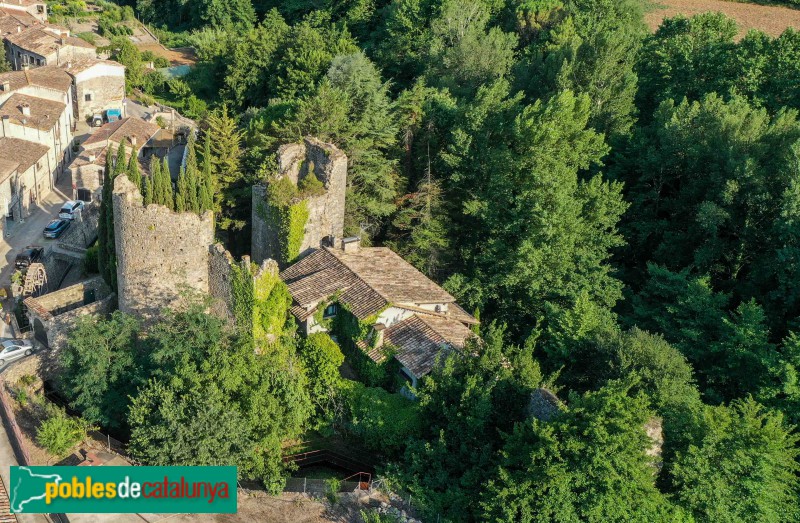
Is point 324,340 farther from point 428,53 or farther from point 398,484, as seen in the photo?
point 428,53

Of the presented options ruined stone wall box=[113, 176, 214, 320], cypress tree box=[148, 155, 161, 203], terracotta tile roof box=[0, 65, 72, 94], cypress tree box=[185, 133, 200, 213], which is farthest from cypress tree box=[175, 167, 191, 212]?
terracotta tile roof box=[0, 65, 72, 94]

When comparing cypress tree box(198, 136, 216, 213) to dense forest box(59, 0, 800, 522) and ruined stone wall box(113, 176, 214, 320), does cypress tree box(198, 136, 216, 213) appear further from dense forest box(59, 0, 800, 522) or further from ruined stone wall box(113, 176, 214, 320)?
ruined stone wall box(113, 176, 214, 320)

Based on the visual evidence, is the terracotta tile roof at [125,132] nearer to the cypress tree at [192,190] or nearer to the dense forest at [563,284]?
the dense forest at [563,284]

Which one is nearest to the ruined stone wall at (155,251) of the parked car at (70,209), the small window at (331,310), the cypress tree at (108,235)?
the cypress tree at (108,235)

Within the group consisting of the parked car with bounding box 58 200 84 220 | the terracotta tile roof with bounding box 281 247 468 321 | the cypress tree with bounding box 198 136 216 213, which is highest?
the cypress tree with bounding box 198 136 216 213

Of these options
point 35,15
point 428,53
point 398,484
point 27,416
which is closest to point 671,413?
point 398,484

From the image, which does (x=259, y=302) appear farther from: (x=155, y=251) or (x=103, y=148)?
(x=103, y=148)
